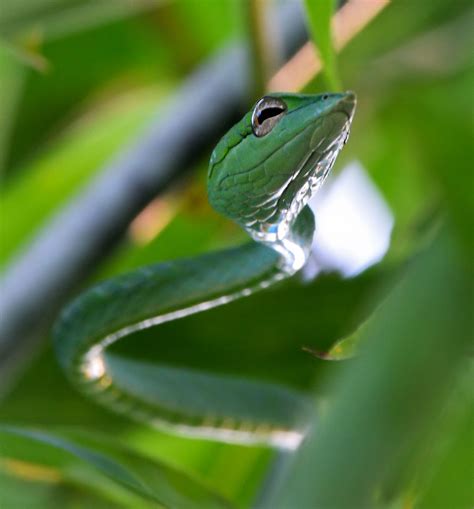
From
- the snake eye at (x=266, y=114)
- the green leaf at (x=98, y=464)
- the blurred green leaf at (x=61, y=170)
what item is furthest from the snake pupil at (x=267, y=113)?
the blurred green leaf at (x=61, y=170)

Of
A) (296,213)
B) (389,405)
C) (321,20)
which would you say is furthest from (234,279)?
(389,405)

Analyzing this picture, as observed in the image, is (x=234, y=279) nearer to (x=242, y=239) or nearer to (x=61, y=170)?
(x=242, y=239)

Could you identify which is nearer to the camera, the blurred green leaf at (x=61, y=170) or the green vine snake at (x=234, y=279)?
the green vine snake at (x=234, y=279)

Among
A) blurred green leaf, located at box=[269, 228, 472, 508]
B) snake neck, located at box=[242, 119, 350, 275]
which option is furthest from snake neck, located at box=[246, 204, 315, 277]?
blurred green leaf, located at box=[269, 228, 472, 508]

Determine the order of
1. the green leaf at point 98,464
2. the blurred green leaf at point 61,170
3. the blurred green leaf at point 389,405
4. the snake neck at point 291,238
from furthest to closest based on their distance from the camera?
the blurred green leaf at point 61,170
the snake neck at point 291,238
the green leaf at point 98,464
the blurred green leaf at point 389,405

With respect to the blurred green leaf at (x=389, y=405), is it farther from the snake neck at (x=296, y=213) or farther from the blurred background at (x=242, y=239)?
the snake neck at (x=296, y=213)

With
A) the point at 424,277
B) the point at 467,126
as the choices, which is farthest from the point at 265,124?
the point at 424,277

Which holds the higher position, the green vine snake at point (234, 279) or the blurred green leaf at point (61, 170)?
the blurred green leaf at point (61, 170)

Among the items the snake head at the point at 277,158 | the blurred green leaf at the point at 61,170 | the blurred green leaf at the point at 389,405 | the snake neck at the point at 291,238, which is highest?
the blurred green leaf at the point at 61,170

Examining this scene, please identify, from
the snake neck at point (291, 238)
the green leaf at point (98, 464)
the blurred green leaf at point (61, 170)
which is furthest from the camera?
the blurred green leaf at point (61, 170)

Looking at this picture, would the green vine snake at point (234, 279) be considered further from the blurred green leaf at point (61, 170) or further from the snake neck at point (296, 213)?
the blurred green leaf at point (61, 170)
